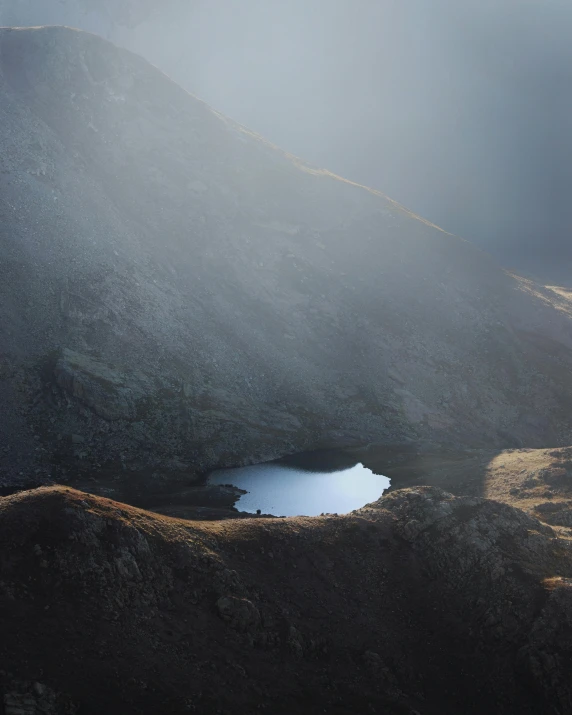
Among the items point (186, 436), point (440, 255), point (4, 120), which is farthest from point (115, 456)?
point (440, 255)

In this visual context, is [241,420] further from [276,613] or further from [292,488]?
[276,613]

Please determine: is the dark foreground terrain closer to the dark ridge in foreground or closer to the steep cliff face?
the dark ridge in foreground

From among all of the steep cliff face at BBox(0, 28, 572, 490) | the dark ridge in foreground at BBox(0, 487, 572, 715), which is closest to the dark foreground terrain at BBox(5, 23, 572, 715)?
the dark ridge in foreground at BBox(0, 487, 572, 715)

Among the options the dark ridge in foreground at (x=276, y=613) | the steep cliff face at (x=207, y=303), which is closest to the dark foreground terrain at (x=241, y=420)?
the dark ridge in foreground at (x=276, y=613)

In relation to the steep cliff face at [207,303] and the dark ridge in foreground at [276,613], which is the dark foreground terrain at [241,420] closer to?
the dark ridge in foreground at [276,613]

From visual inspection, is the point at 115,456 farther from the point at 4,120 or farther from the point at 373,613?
the point at 4,120
